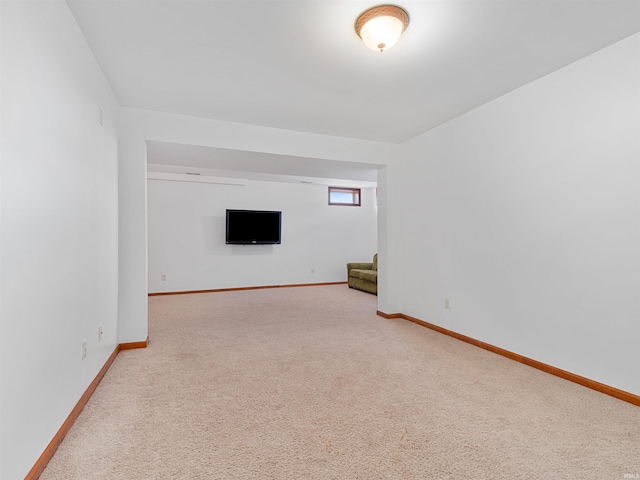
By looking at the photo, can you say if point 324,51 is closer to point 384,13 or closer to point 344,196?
point 384,13

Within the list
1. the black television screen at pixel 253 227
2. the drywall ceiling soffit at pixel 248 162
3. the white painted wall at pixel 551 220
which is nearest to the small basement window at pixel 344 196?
the black television screen at pixel 253 227

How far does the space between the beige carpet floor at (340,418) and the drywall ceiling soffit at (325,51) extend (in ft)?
8.02

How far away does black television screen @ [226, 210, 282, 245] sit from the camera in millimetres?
6796

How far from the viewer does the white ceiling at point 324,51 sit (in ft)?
6.13

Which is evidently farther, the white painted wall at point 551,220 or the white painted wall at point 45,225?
the white painted wall at point 551,220

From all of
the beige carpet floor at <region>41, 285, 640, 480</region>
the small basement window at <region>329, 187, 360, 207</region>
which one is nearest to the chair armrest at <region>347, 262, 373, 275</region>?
the small basement window at <region>329, 187, 360, 207</region>

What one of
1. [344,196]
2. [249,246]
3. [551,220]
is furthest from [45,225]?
[344,196]

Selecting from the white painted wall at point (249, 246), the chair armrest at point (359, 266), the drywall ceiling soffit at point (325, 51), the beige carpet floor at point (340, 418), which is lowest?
the beige carpet floor at point (340, 418)

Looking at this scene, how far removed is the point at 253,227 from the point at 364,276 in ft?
8.60

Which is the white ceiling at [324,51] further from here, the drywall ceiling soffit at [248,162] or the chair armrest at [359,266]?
the chair armrest at [359,266]

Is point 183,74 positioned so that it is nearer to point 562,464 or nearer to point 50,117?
point 50,117

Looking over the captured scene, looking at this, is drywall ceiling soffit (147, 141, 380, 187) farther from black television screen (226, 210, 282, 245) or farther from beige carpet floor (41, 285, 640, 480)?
black television screen (226, 210, 282, 245)

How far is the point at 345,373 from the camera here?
2645 millimetres

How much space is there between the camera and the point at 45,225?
1.56m
